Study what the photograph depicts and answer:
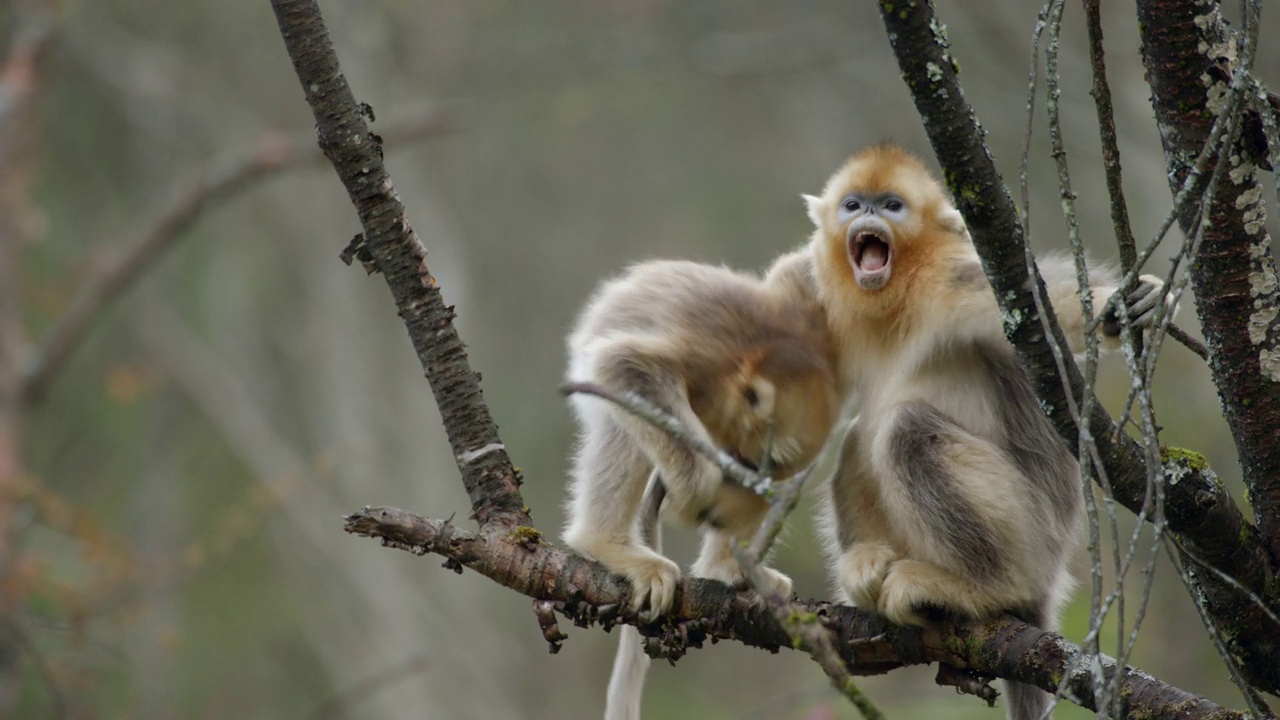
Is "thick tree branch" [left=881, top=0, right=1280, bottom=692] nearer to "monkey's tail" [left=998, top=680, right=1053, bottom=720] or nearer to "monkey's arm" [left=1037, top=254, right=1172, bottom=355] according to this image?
"monkey's arm" [left=1037, top=254, right=1172, bottom=355]

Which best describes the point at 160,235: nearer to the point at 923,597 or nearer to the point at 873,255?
the point at 873,255

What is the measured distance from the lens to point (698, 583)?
10.9 ft

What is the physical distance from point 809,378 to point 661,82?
8.93 m

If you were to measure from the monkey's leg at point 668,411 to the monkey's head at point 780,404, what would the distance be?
0.11 m

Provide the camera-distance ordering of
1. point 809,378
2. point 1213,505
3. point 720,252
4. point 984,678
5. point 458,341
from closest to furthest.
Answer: point 1213,505 < point 984,678 < point 458,341 < point 809,378 < point 720,252

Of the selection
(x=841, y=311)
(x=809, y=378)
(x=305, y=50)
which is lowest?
(x=809, y=378)

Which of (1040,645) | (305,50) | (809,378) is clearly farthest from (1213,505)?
(305,50)

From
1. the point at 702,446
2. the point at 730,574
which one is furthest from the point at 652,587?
the point at 702,446

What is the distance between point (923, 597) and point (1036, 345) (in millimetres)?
934

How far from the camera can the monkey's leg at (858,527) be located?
3.31m

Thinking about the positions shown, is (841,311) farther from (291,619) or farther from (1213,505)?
(291,619)

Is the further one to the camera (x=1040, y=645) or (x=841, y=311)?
(x=841, y=311)

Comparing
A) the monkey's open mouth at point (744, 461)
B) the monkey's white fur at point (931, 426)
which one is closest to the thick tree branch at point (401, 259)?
the monkey's open mouth at point (744, 461)

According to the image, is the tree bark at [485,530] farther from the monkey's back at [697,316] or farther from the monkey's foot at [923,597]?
the monkey's back at [697,316]
